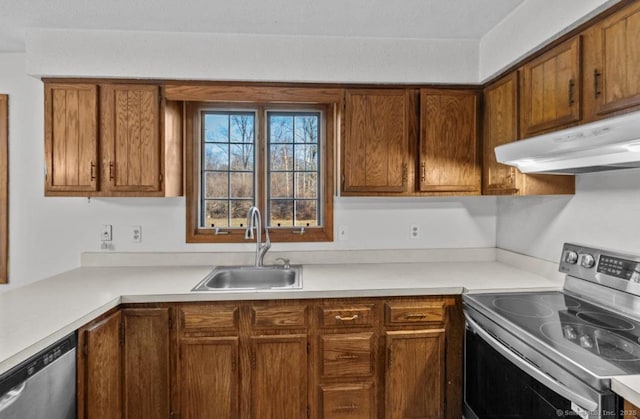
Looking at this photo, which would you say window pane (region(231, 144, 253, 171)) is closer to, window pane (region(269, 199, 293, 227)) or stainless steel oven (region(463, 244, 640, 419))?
window pane (region(269, 199, 293, 227))

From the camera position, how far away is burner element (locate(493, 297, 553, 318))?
1548 millimetres

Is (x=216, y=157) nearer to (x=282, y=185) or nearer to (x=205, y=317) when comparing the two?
(x=282, y=185)

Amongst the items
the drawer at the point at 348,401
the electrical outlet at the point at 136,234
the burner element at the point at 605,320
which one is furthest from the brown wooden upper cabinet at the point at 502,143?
the electrical outlet at the point at 136,234

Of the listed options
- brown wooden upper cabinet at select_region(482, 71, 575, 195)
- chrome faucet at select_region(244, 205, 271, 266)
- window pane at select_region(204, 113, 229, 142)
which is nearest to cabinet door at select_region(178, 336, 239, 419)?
chrome faucet at select_region(244, 205, 271, 266)

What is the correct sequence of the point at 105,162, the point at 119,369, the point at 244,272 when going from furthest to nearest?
A: the point at 244,272, the point at 105,162, the point at 119,369

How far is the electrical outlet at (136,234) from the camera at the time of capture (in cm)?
240

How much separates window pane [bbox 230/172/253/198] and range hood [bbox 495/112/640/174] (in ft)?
5.20

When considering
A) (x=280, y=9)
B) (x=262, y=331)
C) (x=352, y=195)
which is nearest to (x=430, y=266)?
(x=352, y=195)

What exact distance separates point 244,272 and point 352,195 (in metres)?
0.86

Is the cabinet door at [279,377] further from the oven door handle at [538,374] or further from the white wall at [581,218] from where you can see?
the white wall at [581,218]

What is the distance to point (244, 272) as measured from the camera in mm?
2342

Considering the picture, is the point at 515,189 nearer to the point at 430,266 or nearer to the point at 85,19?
the point at 430,266

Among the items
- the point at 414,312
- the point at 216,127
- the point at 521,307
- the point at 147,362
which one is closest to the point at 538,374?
the point at 521,307

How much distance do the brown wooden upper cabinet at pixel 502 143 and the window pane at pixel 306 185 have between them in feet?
3.66
